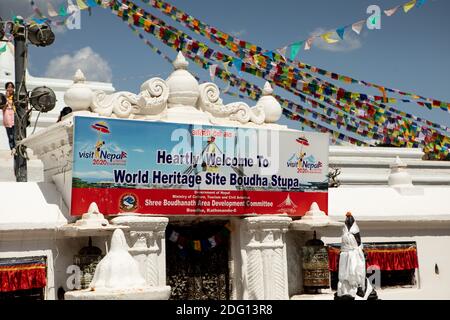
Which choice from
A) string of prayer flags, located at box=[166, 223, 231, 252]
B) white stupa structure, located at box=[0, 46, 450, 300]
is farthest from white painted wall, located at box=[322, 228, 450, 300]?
string of prayer flags, located at box=[166, 223, 231, 252]

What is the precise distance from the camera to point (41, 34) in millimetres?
15844

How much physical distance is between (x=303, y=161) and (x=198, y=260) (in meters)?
3.33

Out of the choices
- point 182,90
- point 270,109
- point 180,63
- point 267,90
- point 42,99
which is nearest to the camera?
point 182,90

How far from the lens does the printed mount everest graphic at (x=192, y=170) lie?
1288cm

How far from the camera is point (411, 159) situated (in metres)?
24.2

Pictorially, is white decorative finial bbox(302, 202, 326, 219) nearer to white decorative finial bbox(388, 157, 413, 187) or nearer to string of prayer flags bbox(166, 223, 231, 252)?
string of prayer flags bbox(166, 223, 231, 252)

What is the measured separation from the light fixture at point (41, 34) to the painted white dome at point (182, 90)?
3.49m

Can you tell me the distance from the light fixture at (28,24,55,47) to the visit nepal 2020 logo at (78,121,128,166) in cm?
407

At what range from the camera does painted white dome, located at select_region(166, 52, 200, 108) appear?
14180 millimetres

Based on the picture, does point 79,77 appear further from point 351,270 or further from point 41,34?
point 351,270

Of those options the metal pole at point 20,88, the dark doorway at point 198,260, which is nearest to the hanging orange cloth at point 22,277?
the dark doorway at point 198,260

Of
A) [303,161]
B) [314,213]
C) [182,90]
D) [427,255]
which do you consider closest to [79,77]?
[182,90]

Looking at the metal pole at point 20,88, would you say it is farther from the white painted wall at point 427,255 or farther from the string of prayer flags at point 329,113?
the white painted wall at point 427,255
